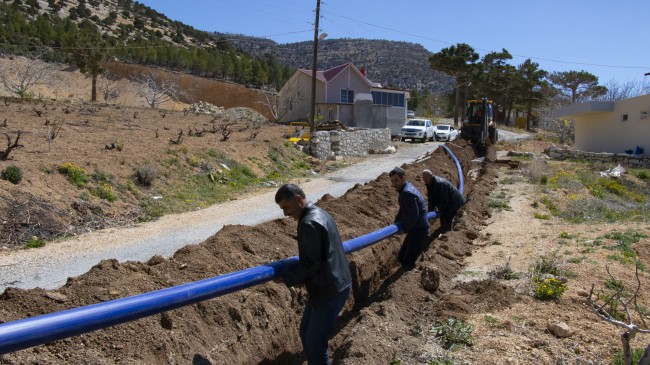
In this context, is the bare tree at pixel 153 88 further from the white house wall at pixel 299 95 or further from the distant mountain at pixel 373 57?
the distant mountain at pixel 373 57

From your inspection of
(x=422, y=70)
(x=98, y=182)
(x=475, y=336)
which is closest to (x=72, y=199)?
(x=98, y=182)

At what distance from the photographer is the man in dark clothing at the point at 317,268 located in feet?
14.5

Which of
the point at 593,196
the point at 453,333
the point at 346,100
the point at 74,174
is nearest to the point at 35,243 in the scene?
the point at 74,174

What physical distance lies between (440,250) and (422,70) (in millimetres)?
121452

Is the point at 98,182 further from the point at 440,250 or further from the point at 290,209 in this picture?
the point at 290,209

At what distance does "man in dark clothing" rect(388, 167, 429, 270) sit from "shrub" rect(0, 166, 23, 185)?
26.1 feet

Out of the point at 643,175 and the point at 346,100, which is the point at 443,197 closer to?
the point at 643,175

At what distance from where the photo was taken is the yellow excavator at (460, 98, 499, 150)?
1096 inches

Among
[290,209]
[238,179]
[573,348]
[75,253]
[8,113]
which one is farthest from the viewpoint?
[8,113]

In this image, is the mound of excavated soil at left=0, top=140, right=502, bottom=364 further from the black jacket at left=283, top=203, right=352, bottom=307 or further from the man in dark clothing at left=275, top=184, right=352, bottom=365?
the black jacket at left=283, top=203, right=352, bottom=307

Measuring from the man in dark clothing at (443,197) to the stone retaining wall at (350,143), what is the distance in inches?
613

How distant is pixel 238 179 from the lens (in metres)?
17.9

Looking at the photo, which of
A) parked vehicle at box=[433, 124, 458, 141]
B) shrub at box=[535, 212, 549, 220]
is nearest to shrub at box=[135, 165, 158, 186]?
shrub at box=[535, 212, 549, 220]

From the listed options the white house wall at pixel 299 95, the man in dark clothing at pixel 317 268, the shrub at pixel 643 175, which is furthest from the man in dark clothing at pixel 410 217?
the white house wall at pixel 299 95
